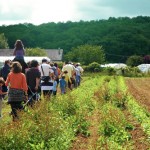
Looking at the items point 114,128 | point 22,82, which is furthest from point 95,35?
point 114,128

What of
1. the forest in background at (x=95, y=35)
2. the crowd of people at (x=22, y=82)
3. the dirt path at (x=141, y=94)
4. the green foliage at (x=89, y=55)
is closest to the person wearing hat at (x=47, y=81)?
the crowd of people at (x=22, y=82)

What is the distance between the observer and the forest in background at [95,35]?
13100cm

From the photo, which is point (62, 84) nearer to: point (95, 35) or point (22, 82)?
point (22, 82)

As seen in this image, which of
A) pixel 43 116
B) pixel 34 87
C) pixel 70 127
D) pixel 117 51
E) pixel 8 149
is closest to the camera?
pixel 8 149

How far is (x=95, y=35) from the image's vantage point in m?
147

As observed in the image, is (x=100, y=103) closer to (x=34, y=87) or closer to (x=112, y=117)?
(x=34, y=87)

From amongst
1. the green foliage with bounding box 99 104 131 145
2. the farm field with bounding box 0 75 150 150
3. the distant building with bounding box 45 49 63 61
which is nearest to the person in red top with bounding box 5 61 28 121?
the farm field with bounding box 0 75 150 150

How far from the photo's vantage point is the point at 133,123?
1266 centimetres

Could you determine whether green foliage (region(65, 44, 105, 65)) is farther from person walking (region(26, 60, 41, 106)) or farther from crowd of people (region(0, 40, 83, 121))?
person walking (region(26, 60, 41, 106))

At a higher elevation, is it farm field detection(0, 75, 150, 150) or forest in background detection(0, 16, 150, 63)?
forest in background detection(0, 16, 150, 63)

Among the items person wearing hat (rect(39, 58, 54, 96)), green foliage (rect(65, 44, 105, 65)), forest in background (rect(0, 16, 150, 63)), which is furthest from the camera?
forest in background (rect(0, 16, 150, 63))

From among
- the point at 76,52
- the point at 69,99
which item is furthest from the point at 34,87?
the point at 76,52

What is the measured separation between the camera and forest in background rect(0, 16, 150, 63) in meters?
131

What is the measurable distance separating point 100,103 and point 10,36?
121 meters
